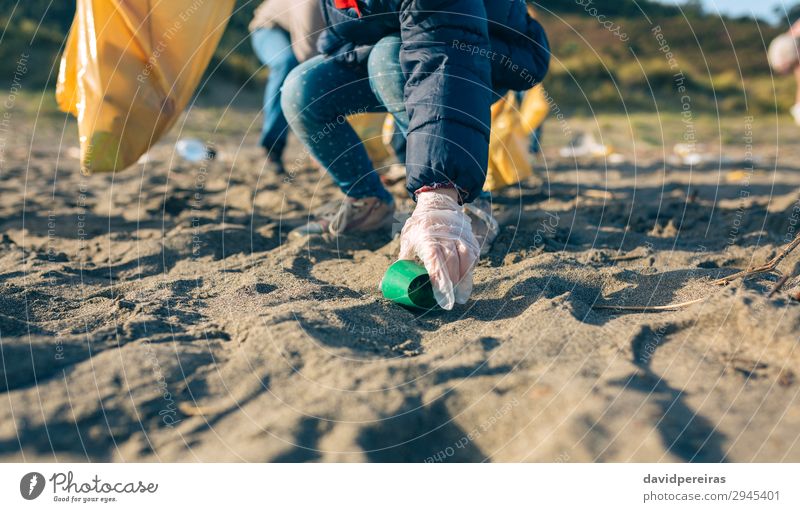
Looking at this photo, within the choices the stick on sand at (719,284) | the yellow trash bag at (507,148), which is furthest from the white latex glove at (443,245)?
the yellow trash bag at (507,148)

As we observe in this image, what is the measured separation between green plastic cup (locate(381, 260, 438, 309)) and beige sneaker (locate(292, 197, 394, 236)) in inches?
36.6

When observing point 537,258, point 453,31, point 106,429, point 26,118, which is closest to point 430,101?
point 453,31

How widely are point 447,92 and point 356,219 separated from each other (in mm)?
1052

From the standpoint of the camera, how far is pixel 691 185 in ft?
14.9

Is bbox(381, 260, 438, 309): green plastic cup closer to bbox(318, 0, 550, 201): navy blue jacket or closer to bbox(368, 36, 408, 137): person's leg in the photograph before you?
bbox(318, 0, 550, 201): navy blue jacket

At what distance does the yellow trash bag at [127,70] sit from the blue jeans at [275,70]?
3.51ft

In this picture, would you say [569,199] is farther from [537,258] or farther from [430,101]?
[430,101]

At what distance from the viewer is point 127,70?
2873 mm

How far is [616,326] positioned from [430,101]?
0.84 meters

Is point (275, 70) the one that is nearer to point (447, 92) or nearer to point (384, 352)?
point (447, 92)

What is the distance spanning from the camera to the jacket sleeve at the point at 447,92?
2076mm

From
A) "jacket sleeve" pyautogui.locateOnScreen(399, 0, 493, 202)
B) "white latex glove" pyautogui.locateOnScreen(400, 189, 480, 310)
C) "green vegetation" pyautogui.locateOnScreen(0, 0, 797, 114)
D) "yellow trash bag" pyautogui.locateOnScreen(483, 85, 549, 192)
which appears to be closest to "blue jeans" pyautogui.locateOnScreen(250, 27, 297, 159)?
"yellow trash bag" pyautogui.locateOnScreen(483, 85, 549, 192)

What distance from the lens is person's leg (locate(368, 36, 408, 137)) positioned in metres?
2.56

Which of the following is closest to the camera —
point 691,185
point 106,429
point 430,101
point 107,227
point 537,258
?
point 106,429
